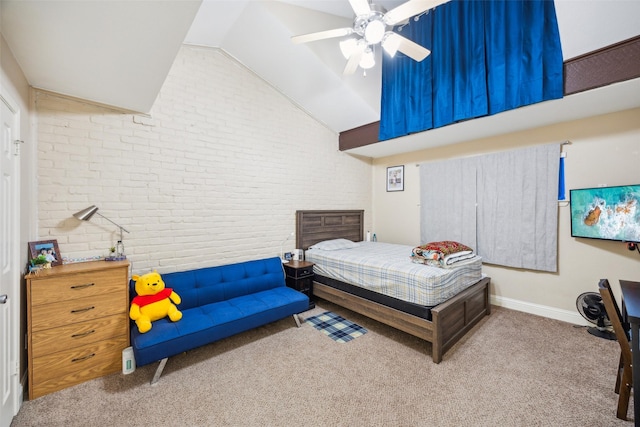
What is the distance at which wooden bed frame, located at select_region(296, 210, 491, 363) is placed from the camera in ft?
7.71

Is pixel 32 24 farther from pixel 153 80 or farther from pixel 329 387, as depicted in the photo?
pixel 329 387

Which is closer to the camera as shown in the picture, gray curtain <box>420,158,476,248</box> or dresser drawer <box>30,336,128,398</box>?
dresser drawer <box>30,336,128,398</box>

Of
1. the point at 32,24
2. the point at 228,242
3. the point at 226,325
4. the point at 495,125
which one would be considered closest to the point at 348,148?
the point at 495,125

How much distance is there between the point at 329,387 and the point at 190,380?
1.10 meters

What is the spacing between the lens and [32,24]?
1.42m

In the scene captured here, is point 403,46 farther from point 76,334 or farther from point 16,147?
point 76,334

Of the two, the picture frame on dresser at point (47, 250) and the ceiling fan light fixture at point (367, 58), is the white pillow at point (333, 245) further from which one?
the picture frame on dresser at point (47, 250)

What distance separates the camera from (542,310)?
323cm

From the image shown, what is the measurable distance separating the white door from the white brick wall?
52 cm

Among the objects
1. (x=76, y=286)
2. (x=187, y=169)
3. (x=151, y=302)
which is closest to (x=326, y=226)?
(x=187, y=169)

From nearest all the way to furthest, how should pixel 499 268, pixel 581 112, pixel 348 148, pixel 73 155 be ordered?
pixel 73 155, pixel 581 112, pixel 499 268, pixel 348 148

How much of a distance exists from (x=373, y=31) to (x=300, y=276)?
273 centimetres

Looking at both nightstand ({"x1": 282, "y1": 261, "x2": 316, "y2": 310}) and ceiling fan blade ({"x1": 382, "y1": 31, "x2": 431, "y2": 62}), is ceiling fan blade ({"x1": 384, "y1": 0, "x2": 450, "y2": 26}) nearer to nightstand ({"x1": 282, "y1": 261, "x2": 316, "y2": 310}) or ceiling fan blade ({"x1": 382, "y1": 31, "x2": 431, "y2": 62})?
ceiling fan blade ({"x1": 382, "y1": 31, "x2": 431, "y2": 62})

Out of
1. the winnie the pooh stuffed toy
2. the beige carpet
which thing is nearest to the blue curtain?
the beige carpet
